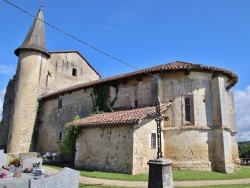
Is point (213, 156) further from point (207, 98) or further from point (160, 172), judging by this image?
point (160, 172)

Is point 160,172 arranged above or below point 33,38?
below

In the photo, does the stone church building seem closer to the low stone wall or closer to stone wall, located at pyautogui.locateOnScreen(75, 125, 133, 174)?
stone wall, located at pyautogui.locateOnScreen(75, 125, 133, 174)

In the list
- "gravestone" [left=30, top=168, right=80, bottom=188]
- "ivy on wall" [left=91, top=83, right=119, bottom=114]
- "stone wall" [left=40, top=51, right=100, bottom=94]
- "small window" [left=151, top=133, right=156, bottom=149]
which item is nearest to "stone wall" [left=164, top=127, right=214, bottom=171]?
"small window" [left=151, top=133, right=156, bottom=149]

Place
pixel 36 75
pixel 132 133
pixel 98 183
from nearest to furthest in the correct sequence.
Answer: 1. pixel 98 183
2. pixel 132 133
3. pixel 36 75

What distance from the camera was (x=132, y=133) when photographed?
12984 millimetres

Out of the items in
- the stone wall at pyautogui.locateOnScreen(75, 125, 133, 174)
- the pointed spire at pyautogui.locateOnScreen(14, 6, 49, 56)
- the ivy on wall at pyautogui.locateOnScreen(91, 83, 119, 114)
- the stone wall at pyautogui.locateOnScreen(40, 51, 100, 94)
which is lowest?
the stone wall at pyautogui.locateOnScreen(75, 125, 133, 174)

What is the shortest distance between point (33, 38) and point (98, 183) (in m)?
19.8

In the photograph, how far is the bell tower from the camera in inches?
874

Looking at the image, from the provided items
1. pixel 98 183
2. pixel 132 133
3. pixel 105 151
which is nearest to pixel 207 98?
pixel 132 133

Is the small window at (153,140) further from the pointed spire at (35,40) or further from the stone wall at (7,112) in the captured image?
the stone wall at (7,112)

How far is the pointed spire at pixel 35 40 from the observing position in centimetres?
2400

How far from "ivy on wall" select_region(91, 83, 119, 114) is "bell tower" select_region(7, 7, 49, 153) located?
7.96 m

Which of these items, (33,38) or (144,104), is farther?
(33,38)

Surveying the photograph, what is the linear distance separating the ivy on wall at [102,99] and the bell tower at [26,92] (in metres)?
Answer: 7.96
